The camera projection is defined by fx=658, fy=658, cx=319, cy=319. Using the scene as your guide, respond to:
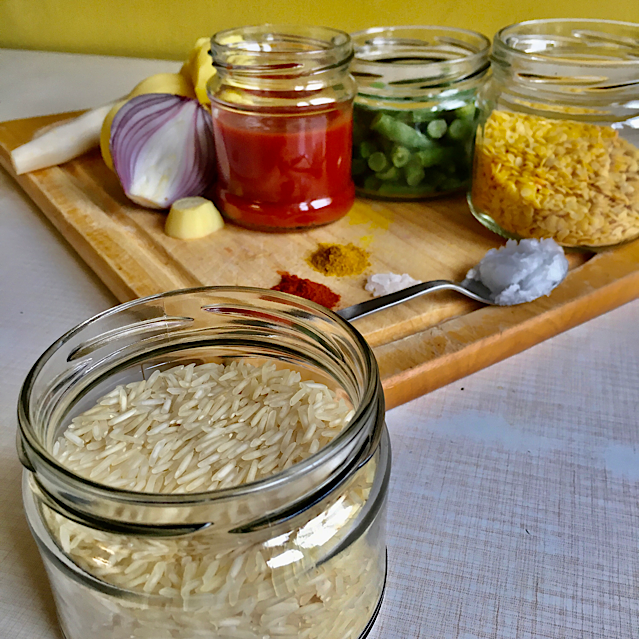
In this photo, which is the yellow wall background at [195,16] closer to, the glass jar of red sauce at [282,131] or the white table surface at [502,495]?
the glass jar of red sauce at [282,131]

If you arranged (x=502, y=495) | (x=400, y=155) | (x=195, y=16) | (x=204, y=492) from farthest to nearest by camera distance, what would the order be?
1. (x=195, y=16)
2. (x=400, y=155)
3. (x=502, y=495)
4. (x=204, y=492)

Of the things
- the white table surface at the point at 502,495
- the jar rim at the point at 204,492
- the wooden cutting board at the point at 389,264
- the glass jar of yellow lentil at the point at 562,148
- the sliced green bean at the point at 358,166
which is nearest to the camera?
the jar rim at the point at 204,492

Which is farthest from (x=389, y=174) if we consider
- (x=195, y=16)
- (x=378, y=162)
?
(x=195, y=16)

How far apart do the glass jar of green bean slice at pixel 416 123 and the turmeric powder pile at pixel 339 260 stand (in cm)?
18

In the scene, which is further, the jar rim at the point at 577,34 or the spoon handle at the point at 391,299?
the jar rim at the point at 577,34

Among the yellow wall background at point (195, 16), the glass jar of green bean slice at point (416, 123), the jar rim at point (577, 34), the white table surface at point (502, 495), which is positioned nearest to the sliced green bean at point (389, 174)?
the glass jar of green bean slice at point (416, 123)

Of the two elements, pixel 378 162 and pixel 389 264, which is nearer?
pixel 389 264

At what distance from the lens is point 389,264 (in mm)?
908

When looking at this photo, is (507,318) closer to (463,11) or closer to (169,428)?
(169,428)

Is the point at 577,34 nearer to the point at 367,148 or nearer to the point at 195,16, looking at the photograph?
the point at 367,148

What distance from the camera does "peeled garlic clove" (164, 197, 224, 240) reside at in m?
0.96

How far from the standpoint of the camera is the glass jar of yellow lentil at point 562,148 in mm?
856

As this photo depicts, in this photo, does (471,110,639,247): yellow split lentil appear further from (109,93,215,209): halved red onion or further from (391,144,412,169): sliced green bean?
(109,93,215,209): halved red onion

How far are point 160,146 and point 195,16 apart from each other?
104cm
